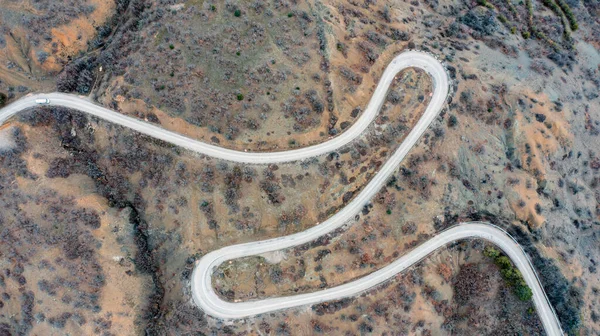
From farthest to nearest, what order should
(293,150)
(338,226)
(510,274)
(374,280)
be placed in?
(510,274) < (293,150) < (338,226) < (374,280)

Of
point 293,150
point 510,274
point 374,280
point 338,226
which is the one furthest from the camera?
point 510,274

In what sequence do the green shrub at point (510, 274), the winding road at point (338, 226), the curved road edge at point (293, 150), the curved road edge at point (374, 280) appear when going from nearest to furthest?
the curved road edge at point (374, 280) → the winding road at point (338, 226) → the curved road edge at point (293, 150) → the green shrub at point (510, 274)

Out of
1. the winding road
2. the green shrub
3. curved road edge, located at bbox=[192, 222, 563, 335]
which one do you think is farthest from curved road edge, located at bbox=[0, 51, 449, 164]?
the green shrub

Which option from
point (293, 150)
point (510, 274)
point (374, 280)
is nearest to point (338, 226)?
point (374, 280)

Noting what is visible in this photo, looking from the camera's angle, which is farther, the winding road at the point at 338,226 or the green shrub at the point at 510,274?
the green shrub at the point at 510,274

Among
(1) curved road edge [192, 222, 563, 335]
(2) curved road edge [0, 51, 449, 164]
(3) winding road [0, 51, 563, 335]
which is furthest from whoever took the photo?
(2) curved road edge [0, 51, 449, 164]

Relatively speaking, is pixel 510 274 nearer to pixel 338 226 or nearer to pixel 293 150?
pixel 338 226

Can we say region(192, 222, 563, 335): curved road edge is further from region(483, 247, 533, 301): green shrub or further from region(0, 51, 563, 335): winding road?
region(483, 247, 533, 301): green shrub

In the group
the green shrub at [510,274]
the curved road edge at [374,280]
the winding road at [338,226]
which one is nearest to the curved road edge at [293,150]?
the winding road at [338,226]

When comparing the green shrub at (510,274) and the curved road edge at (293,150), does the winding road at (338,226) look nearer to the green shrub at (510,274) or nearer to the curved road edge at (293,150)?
the curved road edge at (293,150)
